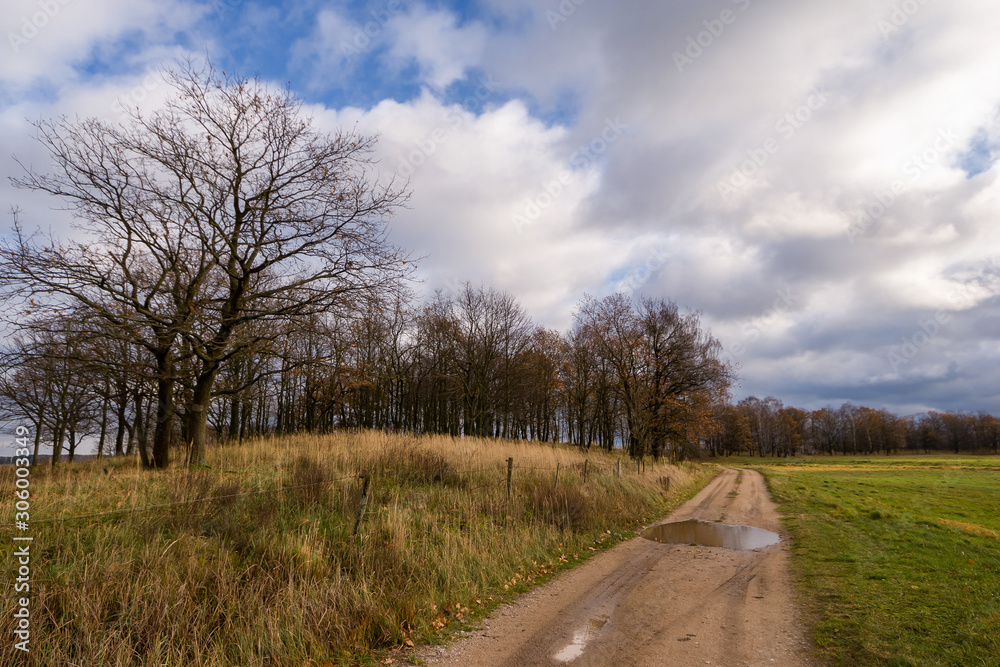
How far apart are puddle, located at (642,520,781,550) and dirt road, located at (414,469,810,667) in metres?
1.31

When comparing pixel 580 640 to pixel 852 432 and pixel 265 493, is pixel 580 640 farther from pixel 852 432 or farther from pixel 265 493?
pixel 852 432

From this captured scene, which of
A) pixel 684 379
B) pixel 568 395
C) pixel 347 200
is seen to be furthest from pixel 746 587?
pixel 568 395

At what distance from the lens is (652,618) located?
21.6 feet

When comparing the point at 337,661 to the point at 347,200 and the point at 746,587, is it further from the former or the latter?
the point at 347,200

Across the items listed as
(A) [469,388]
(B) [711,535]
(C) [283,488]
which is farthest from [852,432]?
(C) [283,488]

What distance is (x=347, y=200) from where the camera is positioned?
44.9ft

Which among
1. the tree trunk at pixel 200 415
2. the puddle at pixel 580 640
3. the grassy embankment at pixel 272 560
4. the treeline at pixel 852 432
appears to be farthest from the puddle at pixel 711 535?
the treeline at pixel 852 432

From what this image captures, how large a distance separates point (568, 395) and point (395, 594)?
45.2 m

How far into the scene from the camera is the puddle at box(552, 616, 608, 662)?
5.45 metres

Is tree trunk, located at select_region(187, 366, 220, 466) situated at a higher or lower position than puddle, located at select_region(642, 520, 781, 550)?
higher

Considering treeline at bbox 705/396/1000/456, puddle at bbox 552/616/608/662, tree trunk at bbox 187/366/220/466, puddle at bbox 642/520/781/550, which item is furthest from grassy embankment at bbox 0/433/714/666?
treeline at bbox 705/396/1000/456

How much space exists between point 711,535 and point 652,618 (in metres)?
7.16

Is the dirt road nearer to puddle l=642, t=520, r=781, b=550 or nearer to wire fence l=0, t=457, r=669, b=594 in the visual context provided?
puddle l=642, t=520, r=781, b=550

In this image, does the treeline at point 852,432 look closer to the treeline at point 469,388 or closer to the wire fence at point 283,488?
the treeline at point 469,388
